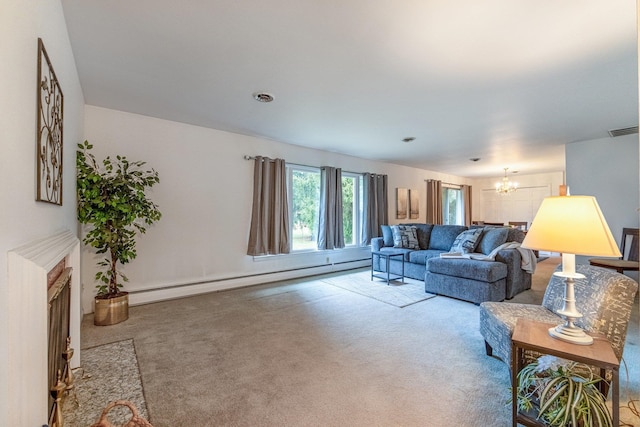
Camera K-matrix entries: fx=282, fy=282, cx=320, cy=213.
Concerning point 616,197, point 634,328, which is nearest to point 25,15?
point 634,328

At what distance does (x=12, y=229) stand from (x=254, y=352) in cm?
188

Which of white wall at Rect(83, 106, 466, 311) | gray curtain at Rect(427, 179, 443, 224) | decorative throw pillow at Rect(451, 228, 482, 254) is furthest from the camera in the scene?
gray curtain at Rect(427, 179, 443, 224)

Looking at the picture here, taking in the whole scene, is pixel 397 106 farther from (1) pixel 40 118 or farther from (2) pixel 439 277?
(1) pixel 40 118

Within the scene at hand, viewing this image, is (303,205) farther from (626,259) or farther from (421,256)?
(626,259)

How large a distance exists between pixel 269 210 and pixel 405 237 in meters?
2.57

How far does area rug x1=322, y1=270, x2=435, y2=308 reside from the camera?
12.3ft

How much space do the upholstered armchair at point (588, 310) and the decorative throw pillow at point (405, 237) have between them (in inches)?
117

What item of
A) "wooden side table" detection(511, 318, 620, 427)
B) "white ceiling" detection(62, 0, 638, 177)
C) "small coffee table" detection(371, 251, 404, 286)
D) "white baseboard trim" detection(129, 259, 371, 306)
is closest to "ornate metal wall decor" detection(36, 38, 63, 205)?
"white ceiling" detection(62, 0, 638, 177)

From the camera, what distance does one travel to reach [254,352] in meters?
2.35

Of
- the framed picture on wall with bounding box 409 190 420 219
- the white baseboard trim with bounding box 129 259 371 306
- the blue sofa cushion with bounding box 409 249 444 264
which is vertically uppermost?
the framed picture on wall with bounding box 409 190 420 219

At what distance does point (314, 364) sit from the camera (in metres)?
2.16

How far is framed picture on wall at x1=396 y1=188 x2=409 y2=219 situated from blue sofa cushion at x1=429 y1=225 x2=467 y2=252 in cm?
151

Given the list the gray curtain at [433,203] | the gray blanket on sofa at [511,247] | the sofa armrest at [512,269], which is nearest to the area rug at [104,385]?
the gray blanket on sofa at [511,247]

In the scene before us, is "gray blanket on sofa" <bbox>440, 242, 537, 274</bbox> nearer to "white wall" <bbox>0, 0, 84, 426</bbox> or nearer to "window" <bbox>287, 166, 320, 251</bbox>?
"window" <bbox>287, 166, 320, 251</bbox>
